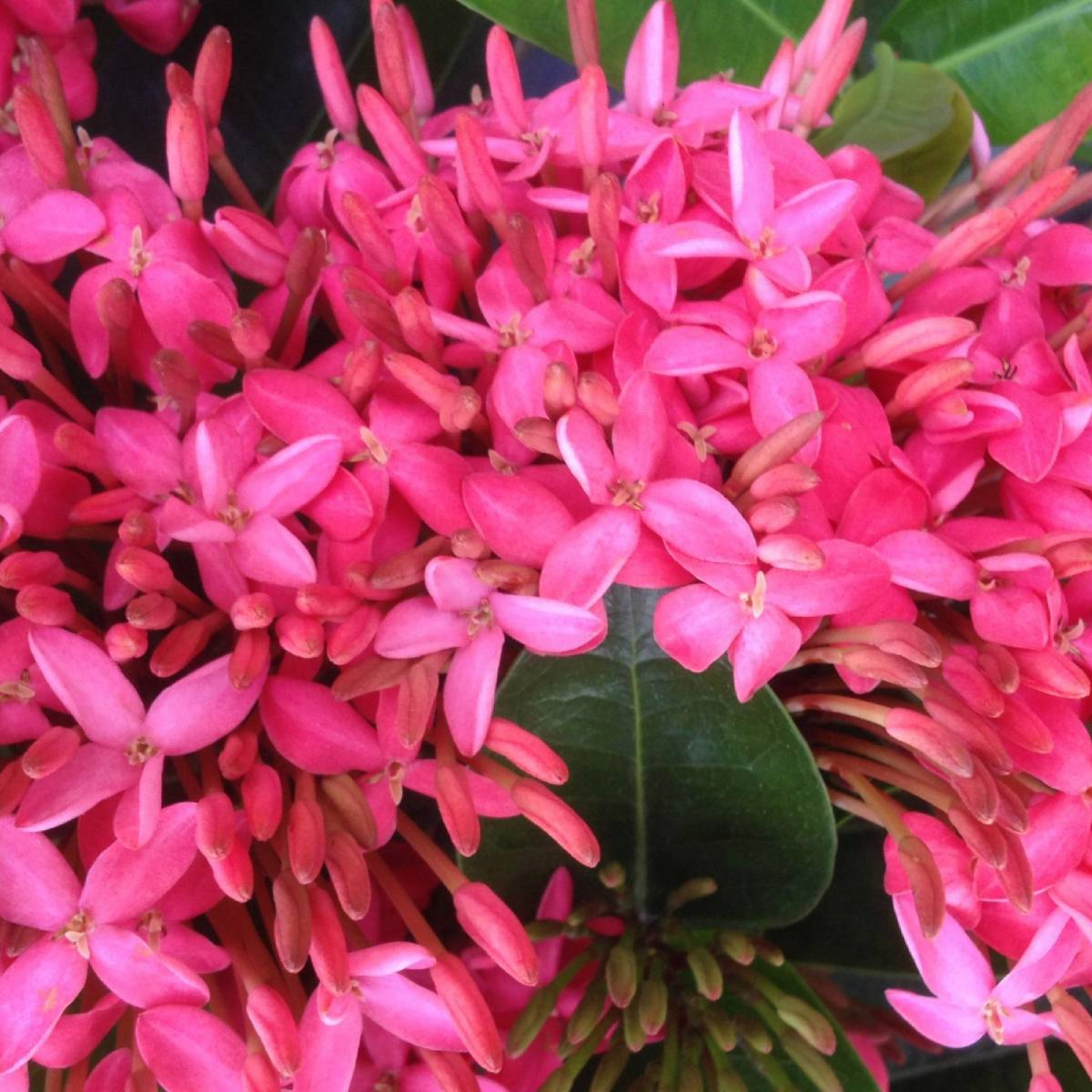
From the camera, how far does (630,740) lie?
438 millimetres

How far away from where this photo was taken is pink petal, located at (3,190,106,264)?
39 centimetres

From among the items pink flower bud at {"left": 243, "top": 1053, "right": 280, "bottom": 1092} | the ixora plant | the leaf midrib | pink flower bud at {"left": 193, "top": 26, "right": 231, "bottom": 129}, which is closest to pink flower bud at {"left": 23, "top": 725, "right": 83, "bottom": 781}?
the ixora plant

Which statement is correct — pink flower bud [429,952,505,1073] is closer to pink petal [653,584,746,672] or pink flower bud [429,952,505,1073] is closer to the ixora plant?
the ixora plant

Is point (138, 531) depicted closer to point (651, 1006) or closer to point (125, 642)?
point (125, 642)

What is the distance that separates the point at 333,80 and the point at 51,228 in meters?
0.12

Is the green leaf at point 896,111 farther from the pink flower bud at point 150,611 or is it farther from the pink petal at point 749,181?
the pink flower bud at point 150,611

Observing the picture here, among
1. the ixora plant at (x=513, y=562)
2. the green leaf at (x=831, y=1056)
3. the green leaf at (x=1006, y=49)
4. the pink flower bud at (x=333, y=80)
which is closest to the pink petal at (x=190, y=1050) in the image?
the ixora plant at (x=513, y=562)

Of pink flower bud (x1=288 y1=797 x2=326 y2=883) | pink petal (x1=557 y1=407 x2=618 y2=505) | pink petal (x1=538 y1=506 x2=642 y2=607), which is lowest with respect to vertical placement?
pink flower bud (x1=288 y1=797 x2=326 y2=883)

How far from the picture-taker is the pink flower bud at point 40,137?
0.38m

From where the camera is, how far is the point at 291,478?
36 centimetres

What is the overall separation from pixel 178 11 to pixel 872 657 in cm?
36

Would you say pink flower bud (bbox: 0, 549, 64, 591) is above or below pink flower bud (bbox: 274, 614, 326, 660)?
below

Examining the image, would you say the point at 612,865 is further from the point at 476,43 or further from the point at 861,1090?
the point at 476,43

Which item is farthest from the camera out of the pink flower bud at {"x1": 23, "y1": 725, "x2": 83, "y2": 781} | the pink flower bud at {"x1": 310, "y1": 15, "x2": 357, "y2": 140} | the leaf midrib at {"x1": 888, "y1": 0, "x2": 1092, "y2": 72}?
the leaf midrib at {"x1": 888, "y1": 0, "x2": 1092, "y2": 72}
